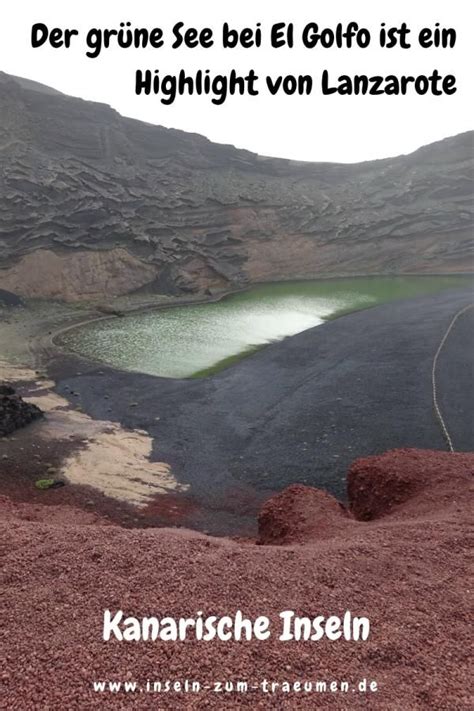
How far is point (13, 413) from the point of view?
725 inches

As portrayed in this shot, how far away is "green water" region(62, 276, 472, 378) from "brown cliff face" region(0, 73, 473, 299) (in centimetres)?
640

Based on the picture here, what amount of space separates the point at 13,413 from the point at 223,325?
76.6 feet

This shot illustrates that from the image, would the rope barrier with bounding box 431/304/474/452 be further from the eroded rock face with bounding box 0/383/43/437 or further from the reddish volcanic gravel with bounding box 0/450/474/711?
the eroded rock face with bounding box 0/383/43/437

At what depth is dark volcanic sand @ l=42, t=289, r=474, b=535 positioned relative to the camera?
51.9 ft

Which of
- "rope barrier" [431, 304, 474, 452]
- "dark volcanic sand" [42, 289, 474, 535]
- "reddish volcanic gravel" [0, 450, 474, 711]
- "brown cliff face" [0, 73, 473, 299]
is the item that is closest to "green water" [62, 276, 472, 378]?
"dark volcanic sand" [42, 289, 474, 535]

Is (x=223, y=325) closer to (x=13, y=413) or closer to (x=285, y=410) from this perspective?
(x=285, y=410)

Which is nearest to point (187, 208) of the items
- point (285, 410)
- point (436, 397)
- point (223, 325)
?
point (223, 325)

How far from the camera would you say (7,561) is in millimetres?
6949

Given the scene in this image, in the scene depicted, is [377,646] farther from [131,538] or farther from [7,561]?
[7,561]

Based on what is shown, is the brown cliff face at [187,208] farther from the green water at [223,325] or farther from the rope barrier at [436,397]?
the rope barrier at [436,397]

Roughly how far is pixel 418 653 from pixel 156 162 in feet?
225

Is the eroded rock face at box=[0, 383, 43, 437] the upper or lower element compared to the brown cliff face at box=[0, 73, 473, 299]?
lower

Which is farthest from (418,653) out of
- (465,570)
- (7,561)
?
(7,561)

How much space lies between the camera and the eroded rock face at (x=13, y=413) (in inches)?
704
